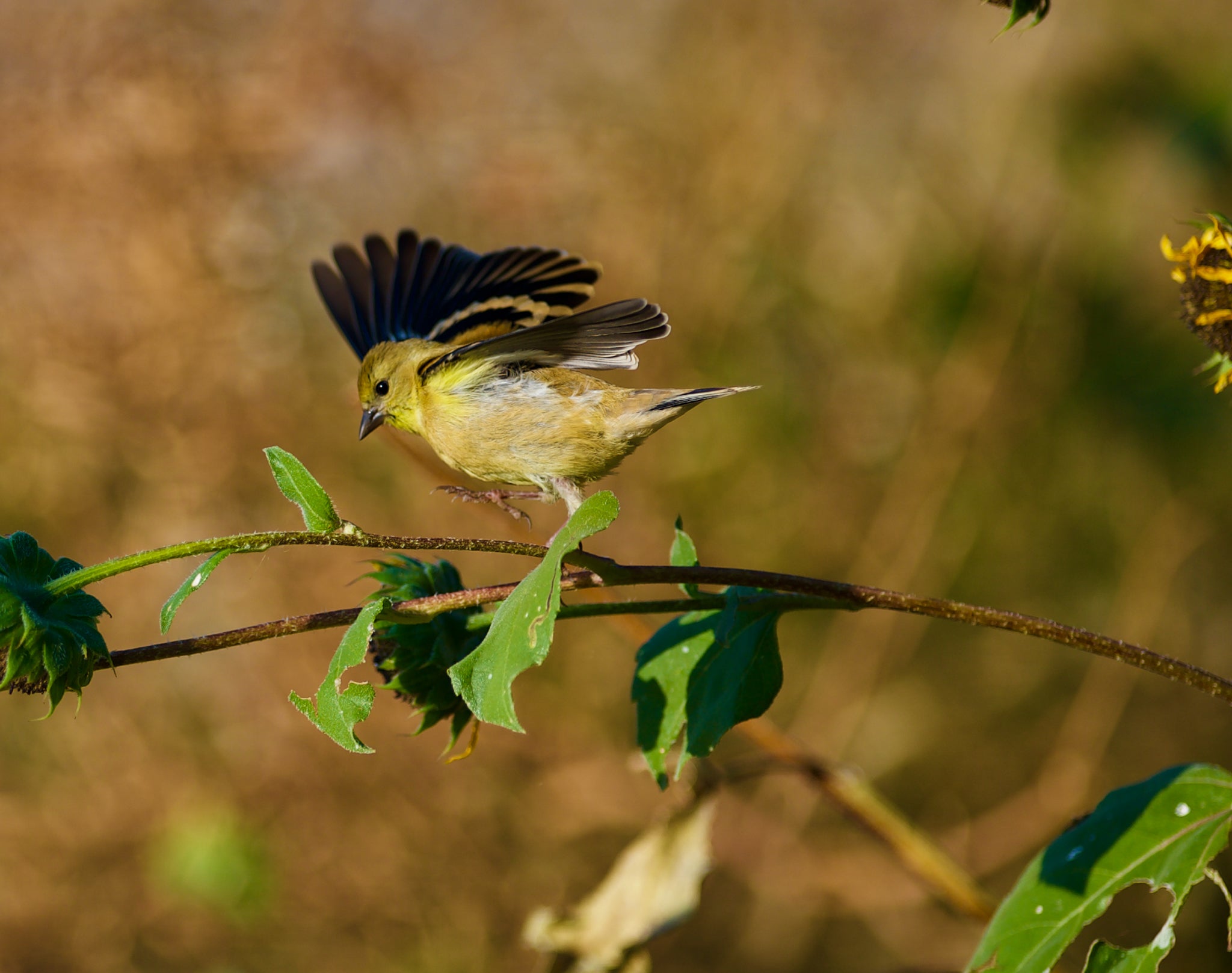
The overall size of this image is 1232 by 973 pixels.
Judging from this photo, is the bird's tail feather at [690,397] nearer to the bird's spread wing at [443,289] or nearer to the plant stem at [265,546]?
the bird's spread wing at [443,289]

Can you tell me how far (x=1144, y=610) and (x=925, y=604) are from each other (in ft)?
14.8

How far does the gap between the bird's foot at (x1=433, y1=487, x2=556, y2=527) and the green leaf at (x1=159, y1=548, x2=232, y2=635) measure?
32.1 inches

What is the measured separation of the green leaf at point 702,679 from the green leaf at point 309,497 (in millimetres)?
563

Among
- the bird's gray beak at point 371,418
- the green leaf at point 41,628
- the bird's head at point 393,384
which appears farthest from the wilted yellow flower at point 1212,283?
the bird's gray beak at point 371,418

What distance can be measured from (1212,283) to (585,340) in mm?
1095

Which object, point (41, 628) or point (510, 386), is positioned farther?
point (510, 386)

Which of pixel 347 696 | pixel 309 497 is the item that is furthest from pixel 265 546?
pixel 347 696

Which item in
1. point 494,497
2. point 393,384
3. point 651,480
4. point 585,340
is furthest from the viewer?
point 651,480

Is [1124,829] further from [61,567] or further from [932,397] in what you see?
[932,397]

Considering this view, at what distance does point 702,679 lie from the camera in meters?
1.78

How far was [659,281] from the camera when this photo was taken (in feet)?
17.8

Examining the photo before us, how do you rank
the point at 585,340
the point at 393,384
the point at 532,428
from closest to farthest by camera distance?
the point at 585,340
the point at 532,428
the point at 393,384

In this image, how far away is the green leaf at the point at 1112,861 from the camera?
153 cm

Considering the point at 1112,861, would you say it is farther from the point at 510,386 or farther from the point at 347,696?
the point at 510,386
